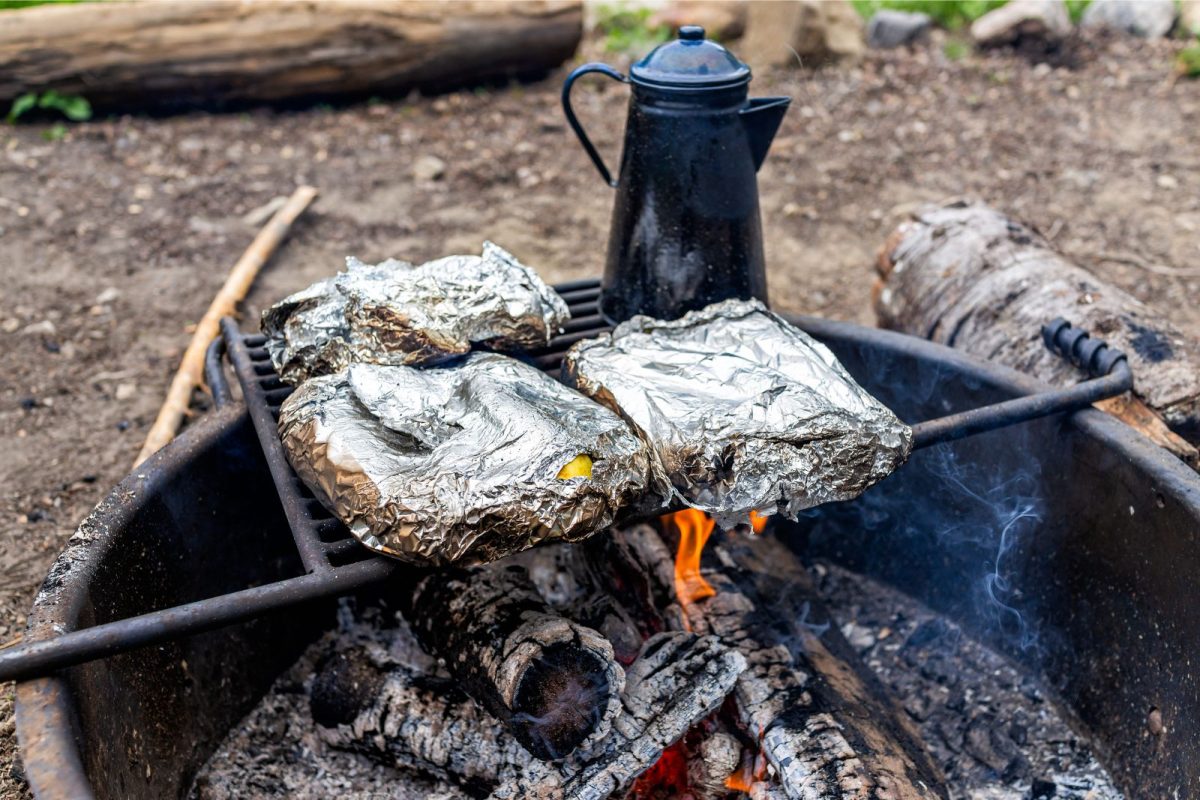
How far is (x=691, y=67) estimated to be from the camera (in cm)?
200

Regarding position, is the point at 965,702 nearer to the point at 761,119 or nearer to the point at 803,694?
the point at 803,694

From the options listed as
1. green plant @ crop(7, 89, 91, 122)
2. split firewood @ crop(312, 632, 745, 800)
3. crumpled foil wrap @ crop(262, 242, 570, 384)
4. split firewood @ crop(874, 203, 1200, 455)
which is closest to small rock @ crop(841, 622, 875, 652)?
split firewood @ crop(312, 632, 745, 800)

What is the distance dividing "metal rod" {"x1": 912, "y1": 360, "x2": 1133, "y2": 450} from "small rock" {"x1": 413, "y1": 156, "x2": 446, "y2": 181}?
368 cm

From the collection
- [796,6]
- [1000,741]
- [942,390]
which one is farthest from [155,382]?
[796,6]

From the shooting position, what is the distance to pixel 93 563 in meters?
1.65

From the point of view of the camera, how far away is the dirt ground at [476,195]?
3527 mm

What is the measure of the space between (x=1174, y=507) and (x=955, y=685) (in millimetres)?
720

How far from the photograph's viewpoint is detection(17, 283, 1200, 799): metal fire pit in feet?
5.22

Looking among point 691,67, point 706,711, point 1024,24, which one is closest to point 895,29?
A: point 1024,24

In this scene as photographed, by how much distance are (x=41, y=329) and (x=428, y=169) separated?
6.87 feet

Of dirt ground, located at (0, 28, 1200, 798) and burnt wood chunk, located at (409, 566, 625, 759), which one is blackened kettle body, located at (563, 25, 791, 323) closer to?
burnt wood chunk, located at (409, 566, 625, 759)

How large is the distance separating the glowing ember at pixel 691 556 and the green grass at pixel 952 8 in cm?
579

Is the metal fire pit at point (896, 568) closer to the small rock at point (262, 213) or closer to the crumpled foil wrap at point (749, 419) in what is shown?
the crumpled foil wrap at point (749, 419)

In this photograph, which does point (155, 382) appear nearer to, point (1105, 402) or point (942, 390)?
point (942, 390)
